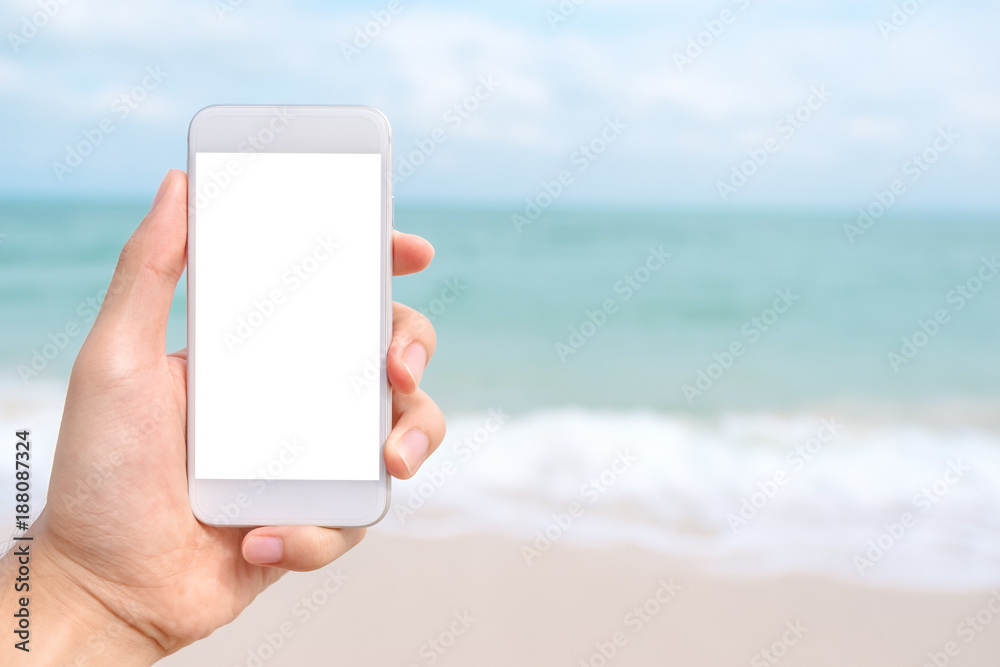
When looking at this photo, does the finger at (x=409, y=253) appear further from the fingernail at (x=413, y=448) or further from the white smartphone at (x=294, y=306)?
the fingernail at (x=413, y=448)

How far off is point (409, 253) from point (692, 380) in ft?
15.9

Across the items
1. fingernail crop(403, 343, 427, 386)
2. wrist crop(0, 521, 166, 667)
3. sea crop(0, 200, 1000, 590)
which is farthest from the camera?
sea crop(0, 200, 1000, 590)

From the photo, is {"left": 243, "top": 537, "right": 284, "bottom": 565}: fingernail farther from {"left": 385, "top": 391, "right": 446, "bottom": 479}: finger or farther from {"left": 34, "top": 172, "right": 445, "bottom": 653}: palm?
{"left": 385, "top": 391, "right": 446, "bottom": 479}: finger

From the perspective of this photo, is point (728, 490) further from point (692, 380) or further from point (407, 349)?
point (407, 349)

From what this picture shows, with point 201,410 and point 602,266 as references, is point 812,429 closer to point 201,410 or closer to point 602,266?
point 201,410

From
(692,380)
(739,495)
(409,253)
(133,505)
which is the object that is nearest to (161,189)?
(409,253)

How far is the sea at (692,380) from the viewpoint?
3607 mm

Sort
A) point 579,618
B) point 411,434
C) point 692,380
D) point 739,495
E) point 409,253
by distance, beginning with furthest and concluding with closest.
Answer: point 692,380
point 739,495
point 579,618
point 409,253
point 411,434

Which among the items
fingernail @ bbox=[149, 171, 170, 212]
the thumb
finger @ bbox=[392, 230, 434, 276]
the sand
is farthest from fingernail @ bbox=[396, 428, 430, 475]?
the sand

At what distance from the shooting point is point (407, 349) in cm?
165

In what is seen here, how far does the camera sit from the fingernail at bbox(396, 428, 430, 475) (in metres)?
1.57

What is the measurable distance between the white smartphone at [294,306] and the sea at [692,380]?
1857mm

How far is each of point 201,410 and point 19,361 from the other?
19.4 feet

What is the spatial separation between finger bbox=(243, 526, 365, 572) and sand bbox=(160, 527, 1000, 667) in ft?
4.40
